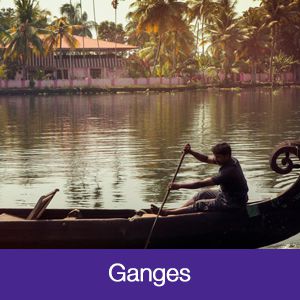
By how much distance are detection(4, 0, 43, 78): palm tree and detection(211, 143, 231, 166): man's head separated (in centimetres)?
6369

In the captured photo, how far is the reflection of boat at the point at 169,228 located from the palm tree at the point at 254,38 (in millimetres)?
70941

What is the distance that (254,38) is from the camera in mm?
81500

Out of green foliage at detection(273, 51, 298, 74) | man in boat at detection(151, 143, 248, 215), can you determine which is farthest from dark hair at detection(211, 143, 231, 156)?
green foliage at detection(273, 51, 298, 74)

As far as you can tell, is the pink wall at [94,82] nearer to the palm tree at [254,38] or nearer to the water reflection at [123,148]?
the palm tree at [254,38]

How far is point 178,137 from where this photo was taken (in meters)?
29.8

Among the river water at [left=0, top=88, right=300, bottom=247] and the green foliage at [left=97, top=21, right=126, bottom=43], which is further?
the green foliage at [left=97, top=21, right=126, bottom=43]

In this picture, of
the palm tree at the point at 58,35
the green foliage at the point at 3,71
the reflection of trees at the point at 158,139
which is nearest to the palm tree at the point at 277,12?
the palm tree at the point at 58,35

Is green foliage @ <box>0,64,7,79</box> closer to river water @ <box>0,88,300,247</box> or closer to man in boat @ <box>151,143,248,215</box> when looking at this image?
river water @ <box>0,88,300,247</box>

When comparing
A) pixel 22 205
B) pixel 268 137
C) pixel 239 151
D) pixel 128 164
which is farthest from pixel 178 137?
pixel 22 205

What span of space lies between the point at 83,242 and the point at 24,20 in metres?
65.3

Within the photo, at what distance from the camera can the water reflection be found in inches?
655

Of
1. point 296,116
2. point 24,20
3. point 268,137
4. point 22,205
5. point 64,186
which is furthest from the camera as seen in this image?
point 24,20

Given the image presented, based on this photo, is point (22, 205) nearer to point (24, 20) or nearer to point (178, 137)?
point (178, 137)

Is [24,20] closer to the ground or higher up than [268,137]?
higher up
